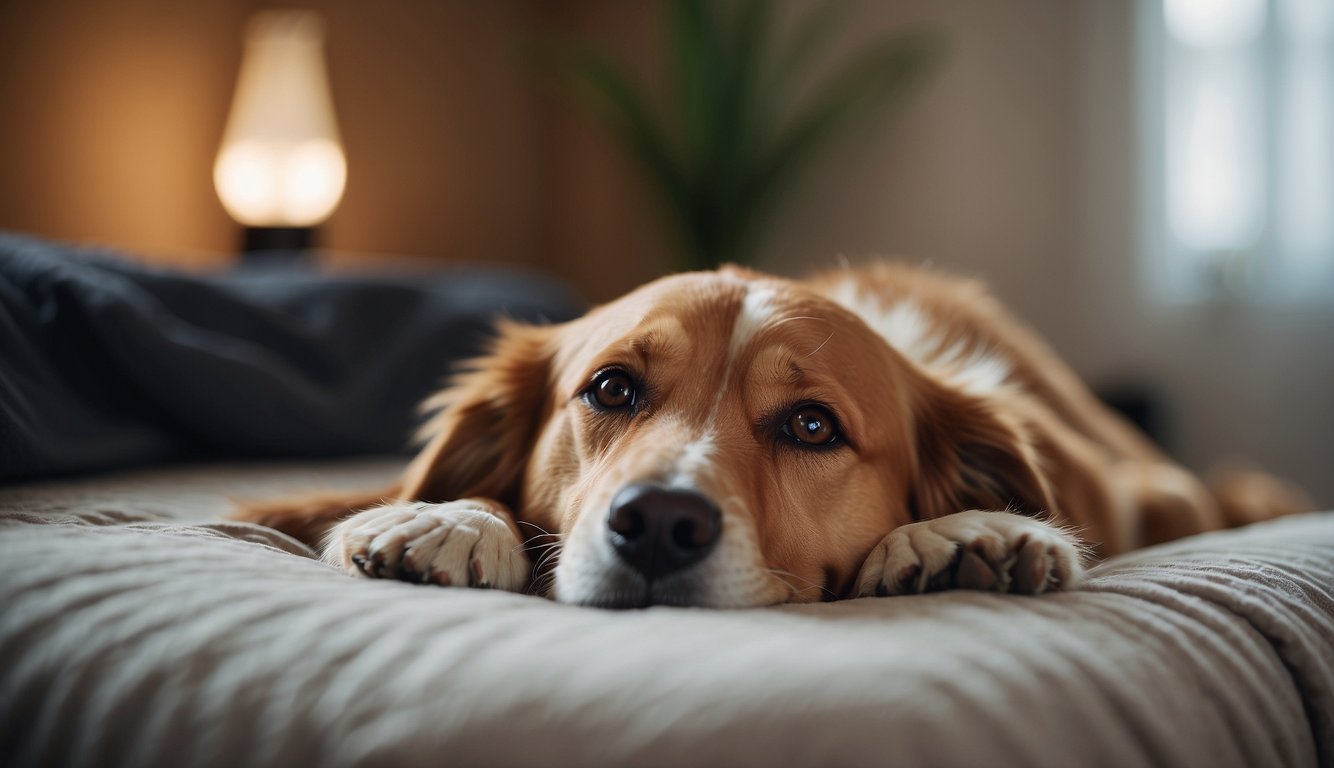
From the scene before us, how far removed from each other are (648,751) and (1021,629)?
42 centimetres

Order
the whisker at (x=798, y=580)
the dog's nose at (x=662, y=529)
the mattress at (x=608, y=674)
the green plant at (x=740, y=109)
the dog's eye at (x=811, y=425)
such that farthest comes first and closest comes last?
the green plant at (x=740, y=109) → the dog's eye at (x=811, y=425) → the whisker at (x=798, y=580) → the dog's nose at (x=662, y=529) → the mattress at (x=608, y=674)

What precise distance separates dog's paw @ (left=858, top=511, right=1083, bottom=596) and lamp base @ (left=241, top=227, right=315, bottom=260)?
12.1 feet

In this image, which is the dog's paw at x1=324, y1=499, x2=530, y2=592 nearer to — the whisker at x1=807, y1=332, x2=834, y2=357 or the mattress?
the mattress

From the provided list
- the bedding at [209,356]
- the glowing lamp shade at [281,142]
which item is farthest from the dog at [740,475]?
the glowing lamp shade at [281,142]

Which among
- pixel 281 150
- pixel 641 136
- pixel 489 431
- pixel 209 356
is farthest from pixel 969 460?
pixel 641 136

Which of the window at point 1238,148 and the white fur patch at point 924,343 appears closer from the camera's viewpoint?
the white fur patch at point 924,343

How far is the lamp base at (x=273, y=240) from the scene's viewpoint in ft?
14.1

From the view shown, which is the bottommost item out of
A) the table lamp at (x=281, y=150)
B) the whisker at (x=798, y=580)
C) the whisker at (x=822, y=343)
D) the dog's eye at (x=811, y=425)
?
the whisker at (x=798, y=580)

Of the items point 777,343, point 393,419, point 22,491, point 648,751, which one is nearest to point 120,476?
point 22,491

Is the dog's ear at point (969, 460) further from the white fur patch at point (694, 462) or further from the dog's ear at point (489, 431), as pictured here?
the dog's ear at point (489, 431)

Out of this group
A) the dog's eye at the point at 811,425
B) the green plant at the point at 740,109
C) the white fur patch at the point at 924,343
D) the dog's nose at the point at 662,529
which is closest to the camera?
the dog's nose at the point at 662,529

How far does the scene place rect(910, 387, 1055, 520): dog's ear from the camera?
5.26 ft

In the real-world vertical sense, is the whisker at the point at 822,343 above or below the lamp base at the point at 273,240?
below

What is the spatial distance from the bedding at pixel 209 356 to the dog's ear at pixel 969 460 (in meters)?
1.48
